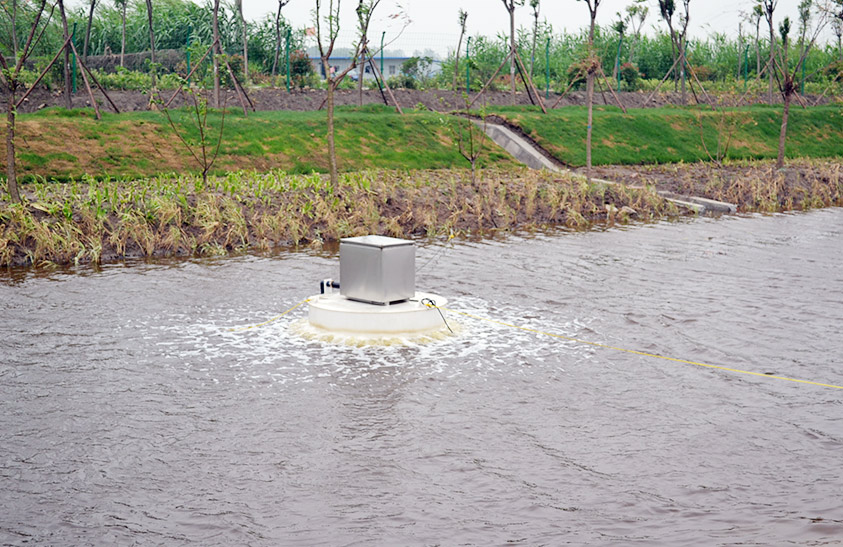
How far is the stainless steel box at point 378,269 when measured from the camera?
33.1 feet

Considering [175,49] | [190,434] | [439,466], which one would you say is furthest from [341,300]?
[175,49]

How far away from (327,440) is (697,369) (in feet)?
12.5

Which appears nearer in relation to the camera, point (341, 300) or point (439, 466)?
point (439, 466)

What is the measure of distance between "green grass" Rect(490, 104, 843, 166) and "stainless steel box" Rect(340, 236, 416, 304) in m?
18.5

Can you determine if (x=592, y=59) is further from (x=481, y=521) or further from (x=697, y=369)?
(x=481, y=521)

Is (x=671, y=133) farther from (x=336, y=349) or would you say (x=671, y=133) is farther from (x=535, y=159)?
(x=336, y=349)

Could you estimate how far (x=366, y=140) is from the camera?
27125 millimetres

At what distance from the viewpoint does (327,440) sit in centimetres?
707

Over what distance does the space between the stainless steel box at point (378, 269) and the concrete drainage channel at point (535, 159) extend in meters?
13.2

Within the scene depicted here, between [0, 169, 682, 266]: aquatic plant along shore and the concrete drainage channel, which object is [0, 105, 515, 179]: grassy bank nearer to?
the concrete drainage channel

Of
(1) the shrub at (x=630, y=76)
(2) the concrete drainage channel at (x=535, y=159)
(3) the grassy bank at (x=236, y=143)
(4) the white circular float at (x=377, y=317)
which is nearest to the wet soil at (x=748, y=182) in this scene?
(2) the concrete drainage channel at (x=535, y=159)

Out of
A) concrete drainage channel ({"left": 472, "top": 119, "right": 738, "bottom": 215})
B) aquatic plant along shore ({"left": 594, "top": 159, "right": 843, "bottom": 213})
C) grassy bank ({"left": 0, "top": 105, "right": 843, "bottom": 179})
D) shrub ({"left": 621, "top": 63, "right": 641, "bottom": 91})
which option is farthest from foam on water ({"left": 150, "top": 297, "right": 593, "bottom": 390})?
shrub ({"left": 621, "top": 63, "right": 641, "bottom": 91})

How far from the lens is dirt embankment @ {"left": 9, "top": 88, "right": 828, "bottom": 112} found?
1177 inches

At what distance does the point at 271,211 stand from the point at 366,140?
32.5 feet
